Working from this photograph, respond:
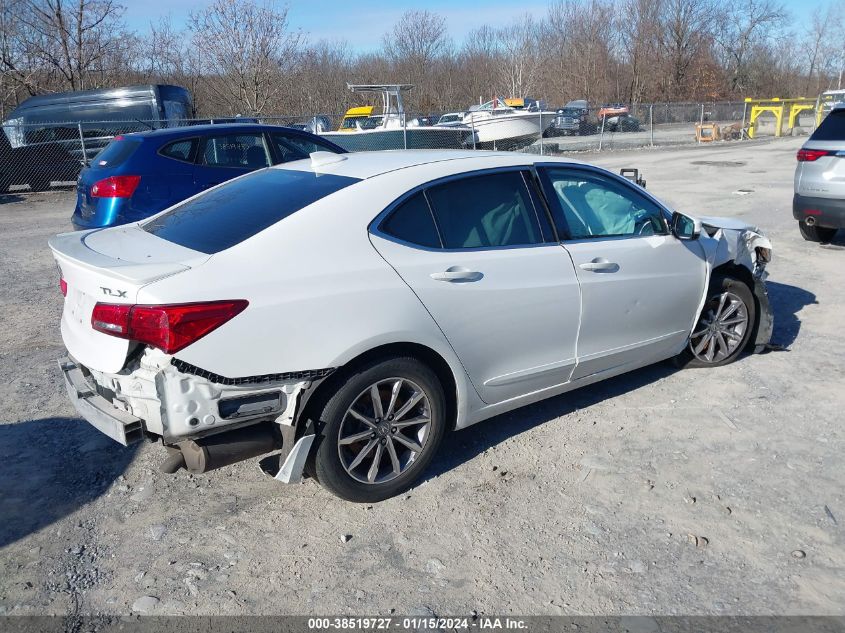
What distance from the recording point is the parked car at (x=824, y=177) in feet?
26.8

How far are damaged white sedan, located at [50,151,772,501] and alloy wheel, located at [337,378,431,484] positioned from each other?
0.01 meters

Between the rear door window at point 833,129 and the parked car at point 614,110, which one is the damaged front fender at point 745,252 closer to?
the rear door window at point 833,129

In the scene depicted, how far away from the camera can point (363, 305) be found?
3.33m

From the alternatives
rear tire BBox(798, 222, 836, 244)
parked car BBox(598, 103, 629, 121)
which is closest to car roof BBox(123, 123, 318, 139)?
rear tire BBox(798, 222, 836, 244)

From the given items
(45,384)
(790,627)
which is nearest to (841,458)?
(790,627)

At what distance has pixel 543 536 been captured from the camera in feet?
11.0

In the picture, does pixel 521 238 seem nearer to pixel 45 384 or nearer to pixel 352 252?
pixel 352 252

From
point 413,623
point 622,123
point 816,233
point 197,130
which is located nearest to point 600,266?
point 413,623

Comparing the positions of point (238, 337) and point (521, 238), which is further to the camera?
point (521, 238)

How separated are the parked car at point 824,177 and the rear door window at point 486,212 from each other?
5.77 meters

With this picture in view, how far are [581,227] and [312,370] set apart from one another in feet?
6.50

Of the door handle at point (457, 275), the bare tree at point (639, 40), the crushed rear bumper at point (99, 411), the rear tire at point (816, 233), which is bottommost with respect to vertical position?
the rear tire at point (816, 233)

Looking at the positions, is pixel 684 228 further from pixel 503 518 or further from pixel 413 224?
pixel 503 518

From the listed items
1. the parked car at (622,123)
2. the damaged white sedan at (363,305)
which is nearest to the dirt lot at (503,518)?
the damaged white sedan at (363,305)
